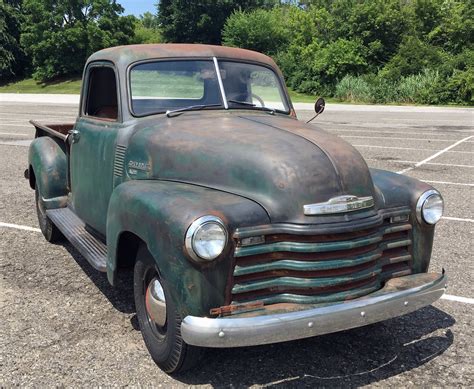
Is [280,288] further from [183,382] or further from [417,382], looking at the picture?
[417,382]

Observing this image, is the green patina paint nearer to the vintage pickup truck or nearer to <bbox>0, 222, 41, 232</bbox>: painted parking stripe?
the vintage pickup truck

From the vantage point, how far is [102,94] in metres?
4.58

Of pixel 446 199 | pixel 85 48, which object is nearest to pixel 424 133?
pixel 446 199

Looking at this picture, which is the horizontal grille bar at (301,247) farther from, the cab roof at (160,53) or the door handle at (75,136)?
the door handle at (75,136)

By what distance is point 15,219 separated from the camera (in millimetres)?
6324

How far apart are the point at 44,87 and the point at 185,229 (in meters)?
46.1

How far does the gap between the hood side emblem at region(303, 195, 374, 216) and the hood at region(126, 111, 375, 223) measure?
0.11 ft

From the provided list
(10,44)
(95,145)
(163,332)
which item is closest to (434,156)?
(95,145)

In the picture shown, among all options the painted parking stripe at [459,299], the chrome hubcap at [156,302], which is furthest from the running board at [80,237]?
the painted parking stripe at [459,299]

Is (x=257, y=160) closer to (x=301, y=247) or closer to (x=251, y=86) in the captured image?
(x=301, y=247)

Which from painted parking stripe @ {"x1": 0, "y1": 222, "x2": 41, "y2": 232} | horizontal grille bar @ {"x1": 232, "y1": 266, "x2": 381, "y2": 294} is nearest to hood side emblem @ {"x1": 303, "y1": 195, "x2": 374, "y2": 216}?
horizontal grille bar @ {"x1": 232, "y1": 266, "x2": 381, "y2": 294}

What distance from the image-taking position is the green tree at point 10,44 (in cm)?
4788

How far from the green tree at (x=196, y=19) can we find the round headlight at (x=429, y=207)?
51.0 metres

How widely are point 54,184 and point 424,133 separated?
13440 millimetres
